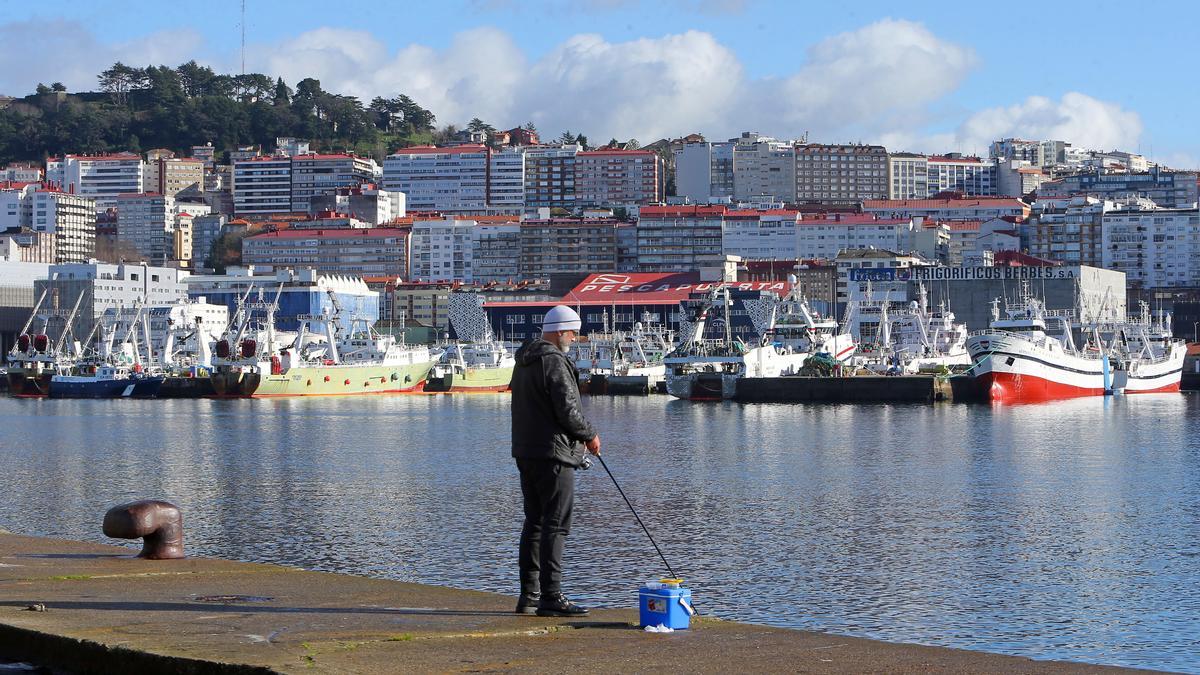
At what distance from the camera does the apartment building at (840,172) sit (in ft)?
594

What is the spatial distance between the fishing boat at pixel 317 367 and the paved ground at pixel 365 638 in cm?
6870

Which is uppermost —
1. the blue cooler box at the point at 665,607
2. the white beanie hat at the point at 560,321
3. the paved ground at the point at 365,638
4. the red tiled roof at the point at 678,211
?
the red tiled roof at the point at 678,211

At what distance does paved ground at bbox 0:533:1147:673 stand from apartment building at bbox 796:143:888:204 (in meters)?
172

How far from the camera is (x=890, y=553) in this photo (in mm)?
16234

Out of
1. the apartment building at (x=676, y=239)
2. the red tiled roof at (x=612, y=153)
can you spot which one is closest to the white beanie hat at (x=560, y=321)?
the apartment building at (x=676, y=239)

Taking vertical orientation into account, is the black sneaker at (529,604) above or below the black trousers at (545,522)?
below

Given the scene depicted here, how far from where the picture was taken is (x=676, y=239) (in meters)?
152

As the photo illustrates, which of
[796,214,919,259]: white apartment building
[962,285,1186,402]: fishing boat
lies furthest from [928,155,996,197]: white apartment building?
[962,285,1186,402]: fishing boat

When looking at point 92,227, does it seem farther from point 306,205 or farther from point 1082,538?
point 1082,538

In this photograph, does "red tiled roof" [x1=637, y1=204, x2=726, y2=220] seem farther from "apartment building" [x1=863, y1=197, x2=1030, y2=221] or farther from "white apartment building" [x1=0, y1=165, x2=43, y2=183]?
"white apartment building" [x1=0, y1=165, x2=43, y2=183]

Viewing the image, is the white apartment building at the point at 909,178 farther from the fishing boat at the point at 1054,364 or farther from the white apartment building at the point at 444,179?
the fishing boat at the point at 1054,364

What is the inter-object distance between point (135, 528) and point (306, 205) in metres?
175

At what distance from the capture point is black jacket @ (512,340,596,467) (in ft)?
30.2

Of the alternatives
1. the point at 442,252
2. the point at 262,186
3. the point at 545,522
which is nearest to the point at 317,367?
the point at 545,522
